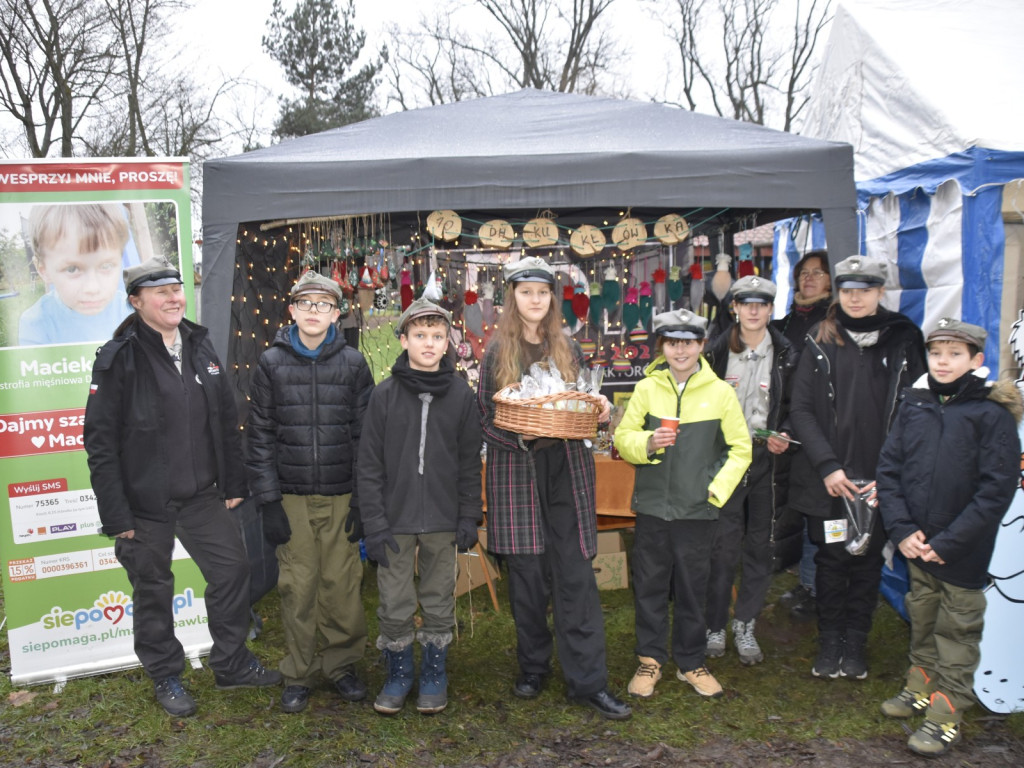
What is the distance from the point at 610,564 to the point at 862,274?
2256 mm

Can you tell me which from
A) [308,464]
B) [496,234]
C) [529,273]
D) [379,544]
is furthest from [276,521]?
[496,234]

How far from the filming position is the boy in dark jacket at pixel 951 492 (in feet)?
9.00

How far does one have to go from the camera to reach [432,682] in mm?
3154

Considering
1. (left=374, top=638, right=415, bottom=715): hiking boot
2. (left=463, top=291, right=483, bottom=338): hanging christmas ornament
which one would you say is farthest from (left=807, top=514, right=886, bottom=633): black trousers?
(left=463, top=291, right=483, bottom=338): hanging christmas ornament

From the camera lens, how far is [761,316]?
3434 millimetres

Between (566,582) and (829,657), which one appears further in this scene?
(829,657)

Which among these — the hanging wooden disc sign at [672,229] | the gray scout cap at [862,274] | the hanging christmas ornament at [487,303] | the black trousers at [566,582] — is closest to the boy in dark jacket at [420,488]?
the black trousers at [566,582]

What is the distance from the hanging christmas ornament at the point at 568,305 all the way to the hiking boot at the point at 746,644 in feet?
8.49

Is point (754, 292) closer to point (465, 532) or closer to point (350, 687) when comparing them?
point (465, 532)

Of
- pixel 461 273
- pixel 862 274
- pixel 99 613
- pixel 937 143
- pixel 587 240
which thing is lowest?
pixel 99 613

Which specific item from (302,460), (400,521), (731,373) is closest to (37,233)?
(302,460)

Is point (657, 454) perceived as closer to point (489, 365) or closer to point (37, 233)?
point (489, 365)

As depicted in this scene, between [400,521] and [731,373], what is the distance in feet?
5.53

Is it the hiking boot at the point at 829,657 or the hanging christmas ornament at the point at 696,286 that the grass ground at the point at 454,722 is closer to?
the hiking boot at the point at 829,657
